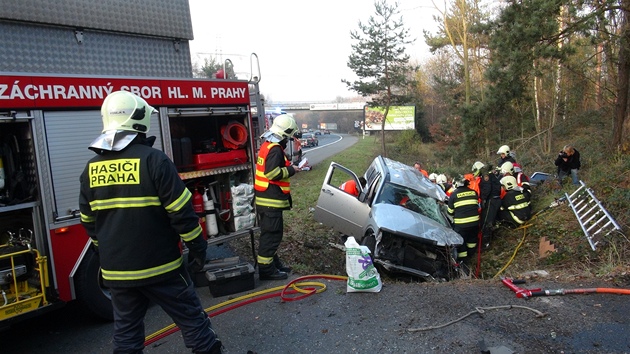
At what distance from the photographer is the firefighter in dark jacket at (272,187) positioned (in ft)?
15.9

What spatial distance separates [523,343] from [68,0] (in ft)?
18.0

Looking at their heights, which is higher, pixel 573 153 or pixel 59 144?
pixel 59 144

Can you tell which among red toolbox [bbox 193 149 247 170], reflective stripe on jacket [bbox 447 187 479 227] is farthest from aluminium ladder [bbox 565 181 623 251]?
red toolbox [bbox 193 149 247 170]

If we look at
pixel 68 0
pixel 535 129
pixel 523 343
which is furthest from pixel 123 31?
pixel 535 129

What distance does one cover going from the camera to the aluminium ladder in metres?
5.62

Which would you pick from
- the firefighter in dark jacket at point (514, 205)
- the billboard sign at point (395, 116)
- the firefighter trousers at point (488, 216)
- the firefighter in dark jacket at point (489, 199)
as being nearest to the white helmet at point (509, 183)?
the firefighter in dark jacket at point (514, 205)

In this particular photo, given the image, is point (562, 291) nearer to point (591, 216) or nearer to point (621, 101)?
point (591, 216)

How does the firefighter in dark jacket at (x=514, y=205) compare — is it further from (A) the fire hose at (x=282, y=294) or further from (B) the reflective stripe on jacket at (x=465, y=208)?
(A) the fire hose at (x=282, y=294)

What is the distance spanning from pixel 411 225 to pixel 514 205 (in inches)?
124

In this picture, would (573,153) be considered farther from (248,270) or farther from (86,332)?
(86,332)

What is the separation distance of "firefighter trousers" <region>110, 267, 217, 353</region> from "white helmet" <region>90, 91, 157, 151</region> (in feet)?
3.06

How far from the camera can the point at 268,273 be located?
509 cm

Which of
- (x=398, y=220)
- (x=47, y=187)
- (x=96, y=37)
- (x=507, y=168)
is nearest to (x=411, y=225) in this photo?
(x=398, y=220)

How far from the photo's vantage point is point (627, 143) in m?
9.52
